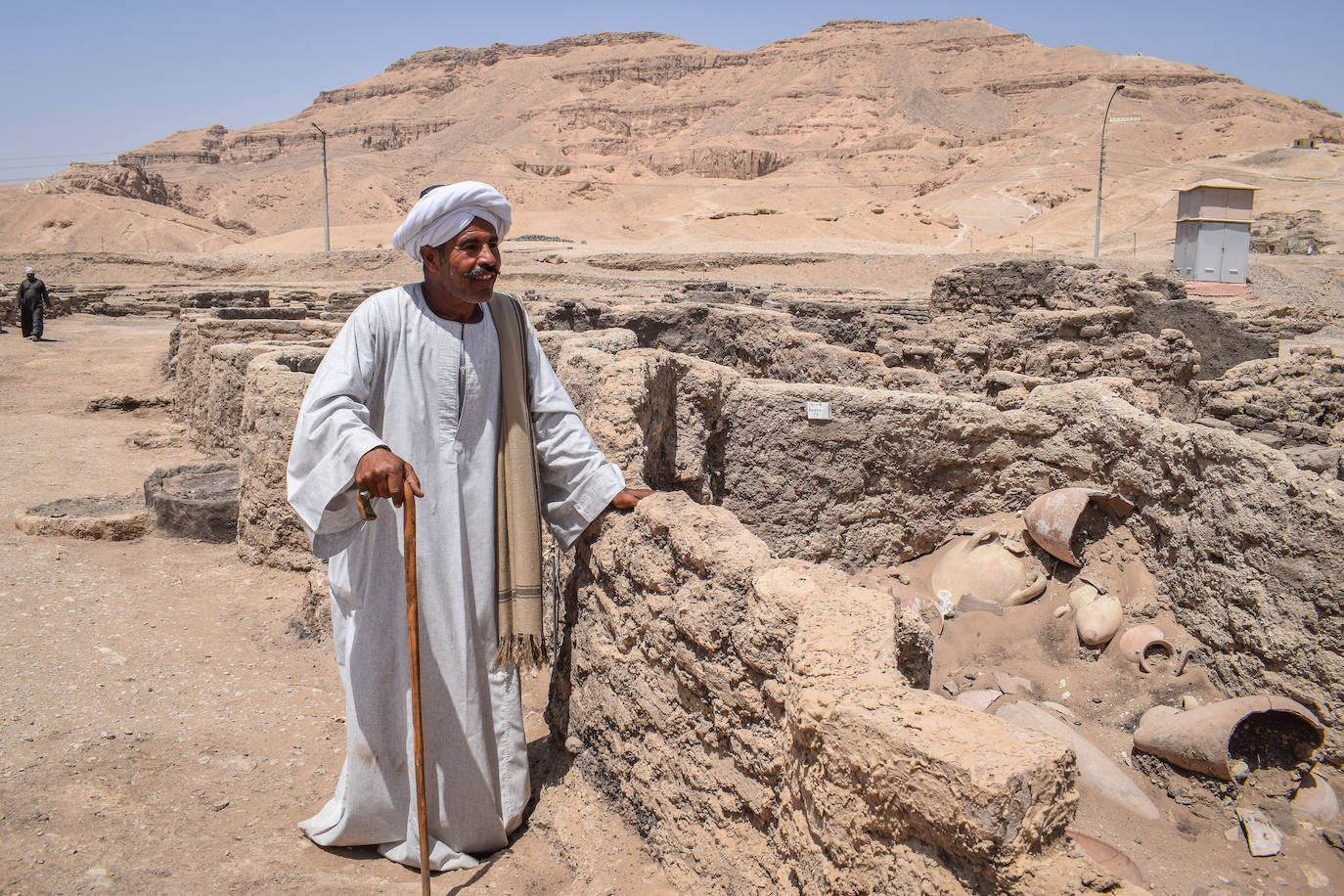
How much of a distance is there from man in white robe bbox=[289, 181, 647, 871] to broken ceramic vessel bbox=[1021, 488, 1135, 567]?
294 centimetres

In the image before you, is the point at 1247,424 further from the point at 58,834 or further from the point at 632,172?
the point at 632,172

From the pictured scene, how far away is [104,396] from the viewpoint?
984 centimetres

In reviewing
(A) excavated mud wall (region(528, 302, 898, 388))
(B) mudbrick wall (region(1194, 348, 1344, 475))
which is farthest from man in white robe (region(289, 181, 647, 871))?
(B) mudbrick wall (region(1194, 348, 1344, 475))

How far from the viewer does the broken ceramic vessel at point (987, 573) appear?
4445 mm

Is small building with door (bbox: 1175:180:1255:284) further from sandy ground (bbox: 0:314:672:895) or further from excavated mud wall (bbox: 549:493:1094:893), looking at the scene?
sandy ground (bbox: 0:314:672:895)

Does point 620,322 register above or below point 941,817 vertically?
above

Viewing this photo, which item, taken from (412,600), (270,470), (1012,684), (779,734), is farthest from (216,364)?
(779,734)

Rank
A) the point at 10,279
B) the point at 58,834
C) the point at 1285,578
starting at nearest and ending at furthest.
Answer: the point at 58,834
the point at 1285,578
the point at 10,279

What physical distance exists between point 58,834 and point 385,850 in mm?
883

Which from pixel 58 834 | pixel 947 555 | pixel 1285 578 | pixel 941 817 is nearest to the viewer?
pixel 941 817

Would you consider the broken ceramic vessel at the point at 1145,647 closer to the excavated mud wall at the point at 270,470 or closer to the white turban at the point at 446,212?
the white turban at the point at 446,212

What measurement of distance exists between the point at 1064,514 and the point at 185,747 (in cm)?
389

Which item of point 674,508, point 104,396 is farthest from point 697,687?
point 104,396

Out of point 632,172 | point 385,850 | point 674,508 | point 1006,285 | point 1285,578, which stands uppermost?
point 632,172
